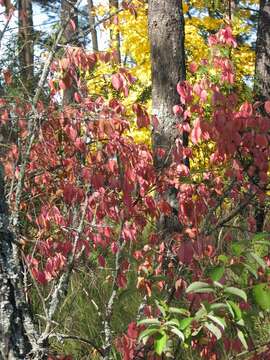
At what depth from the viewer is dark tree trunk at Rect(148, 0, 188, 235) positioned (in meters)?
5.24

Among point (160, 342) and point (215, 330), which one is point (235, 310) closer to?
point (215, 330)

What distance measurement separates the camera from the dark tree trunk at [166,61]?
524cm

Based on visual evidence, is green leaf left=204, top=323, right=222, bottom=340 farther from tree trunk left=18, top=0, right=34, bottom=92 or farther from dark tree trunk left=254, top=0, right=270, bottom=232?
dark tree trunk left=254, top=0, right=270, bottom=232

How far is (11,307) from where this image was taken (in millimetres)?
2461

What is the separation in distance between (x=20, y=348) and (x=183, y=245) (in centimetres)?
94

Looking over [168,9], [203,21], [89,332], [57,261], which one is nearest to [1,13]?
[57,261]

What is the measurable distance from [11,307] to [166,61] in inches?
138

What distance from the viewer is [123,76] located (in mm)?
3061

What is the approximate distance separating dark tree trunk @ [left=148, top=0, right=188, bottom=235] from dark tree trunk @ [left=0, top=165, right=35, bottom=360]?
278 centimetres

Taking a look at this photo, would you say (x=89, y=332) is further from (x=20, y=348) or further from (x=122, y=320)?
(x=20, y=348)

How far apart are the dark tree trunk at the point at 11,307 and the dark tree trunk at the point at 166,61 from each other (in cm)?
278

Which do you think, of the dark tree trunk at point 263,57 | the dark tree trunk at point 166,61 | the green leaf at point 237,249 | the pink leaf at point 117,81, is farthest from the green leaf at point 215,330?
the dark tree trunk at point 263,57

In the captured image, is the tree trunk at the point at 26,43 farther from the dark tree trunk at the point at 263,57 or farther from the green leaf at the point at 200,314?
the dark tree trunk at the point at 263,57

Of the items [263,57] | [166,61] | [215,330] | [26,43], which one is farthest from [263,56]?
[215,330]
